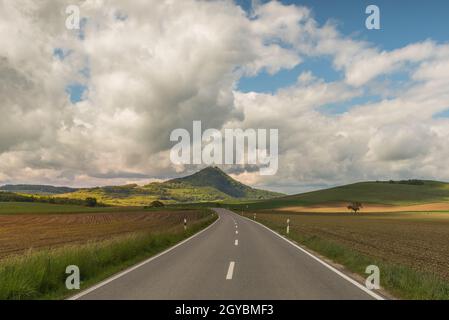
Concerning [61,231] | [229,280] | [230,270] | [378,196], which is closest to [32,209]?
[61,231]

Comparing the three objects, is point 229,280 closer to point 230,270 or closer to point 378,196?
point 230,270

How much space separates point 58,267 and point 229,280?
4457 mm

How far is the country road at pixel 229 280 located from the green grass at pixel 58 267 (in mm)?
808

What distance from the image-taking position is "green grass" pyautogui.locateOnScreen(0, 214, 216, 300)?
8039 millimetres

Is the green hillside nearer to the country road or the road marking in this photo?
the country road

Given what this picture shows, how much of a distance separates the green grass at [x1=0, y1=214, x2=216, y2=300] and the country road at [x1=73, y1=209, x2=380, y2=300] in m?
0.81

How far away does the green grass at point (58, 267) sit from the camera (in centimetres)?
804

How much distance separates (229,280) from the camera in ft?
31.9

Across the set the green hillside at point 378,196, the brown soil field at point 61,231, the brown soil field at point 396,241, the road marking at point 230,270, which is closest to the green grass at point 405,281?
the brown soil field at point 396,241

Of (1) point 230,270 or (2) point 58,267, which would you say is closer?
(2) point 58,267
